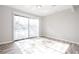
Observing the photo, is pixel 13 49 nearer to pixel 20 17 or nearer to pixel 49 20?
pixel 20 17

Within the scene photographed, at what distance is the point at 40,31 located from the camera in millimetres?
1475

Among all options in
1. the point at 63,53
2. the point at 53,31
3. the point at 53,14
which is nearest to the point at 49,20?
the point at 53,14

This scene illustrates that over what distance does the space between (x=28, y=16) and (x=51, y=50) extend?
0.83 m

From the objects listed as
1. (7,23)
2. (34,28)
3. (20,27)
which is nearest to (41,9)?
(34,28)

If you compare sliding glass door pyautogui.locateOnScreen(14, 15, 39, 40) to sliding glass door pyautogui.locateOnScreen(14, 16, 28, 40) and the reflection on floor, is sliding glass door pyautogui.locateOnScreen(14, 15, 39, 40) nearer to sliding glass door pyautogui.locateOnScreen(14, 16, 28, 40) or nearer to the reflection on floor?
sliding glass door pyautogui.locateOnScreen(14, 16, 28, 40)

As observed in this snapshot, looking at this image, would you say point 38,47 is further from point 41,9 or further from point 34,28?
point 41,9

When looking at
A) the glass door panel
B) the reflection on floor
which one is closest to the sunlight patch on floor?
the reflection on floor

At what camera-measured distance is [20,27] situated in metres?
1.34

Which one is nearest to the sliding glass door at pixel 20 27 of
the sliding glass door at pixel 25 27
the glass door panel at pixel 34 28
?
the sliding glass door at pixel 25 27

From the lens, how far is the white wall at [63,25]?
1.32 m

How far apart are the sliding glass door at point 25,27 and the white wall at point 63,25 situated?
0.20 metres

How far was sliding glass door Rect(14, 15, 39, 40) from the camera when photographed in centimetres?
134

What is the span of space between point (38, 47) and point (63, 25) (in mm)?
675
